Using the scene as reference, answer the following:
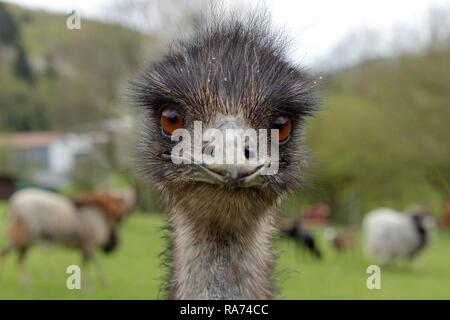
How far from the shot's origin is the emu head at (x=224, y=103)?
1363mm

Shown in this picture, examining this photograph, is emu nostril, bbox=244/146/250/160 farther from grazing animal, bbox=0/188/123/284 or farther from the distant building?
the distant building

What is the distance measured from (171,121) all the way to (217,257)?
30cm

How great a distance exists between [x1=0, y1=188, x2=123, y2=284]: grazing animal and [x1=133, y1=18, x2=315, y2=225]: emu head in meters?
5.01

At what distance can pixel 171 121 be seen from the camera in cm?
144

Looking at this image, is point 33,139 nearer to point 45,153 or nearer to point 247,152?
point 45,153

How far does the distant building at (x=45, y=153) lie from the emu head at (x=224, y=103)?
21.1 m

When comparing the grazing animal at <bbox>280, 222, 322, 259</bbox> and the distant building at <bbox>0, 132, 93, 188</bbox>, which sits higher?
the distant building at <bbox>0, 132, 93, 188</bbox>

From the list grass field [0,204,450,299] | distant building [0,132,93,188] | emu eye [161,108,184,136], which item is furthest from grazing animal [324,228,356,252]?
distant building [0,132,93,188]

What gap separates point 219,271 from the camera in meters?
1.42

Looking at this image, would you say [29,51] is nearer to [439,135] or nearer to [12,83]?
[12,83]

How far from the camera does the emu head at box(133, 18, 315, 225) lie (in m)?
1.36

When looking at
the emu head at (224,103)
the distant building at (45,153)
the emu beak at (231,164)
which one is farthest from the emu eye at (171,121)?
the distant building at (45,153)
